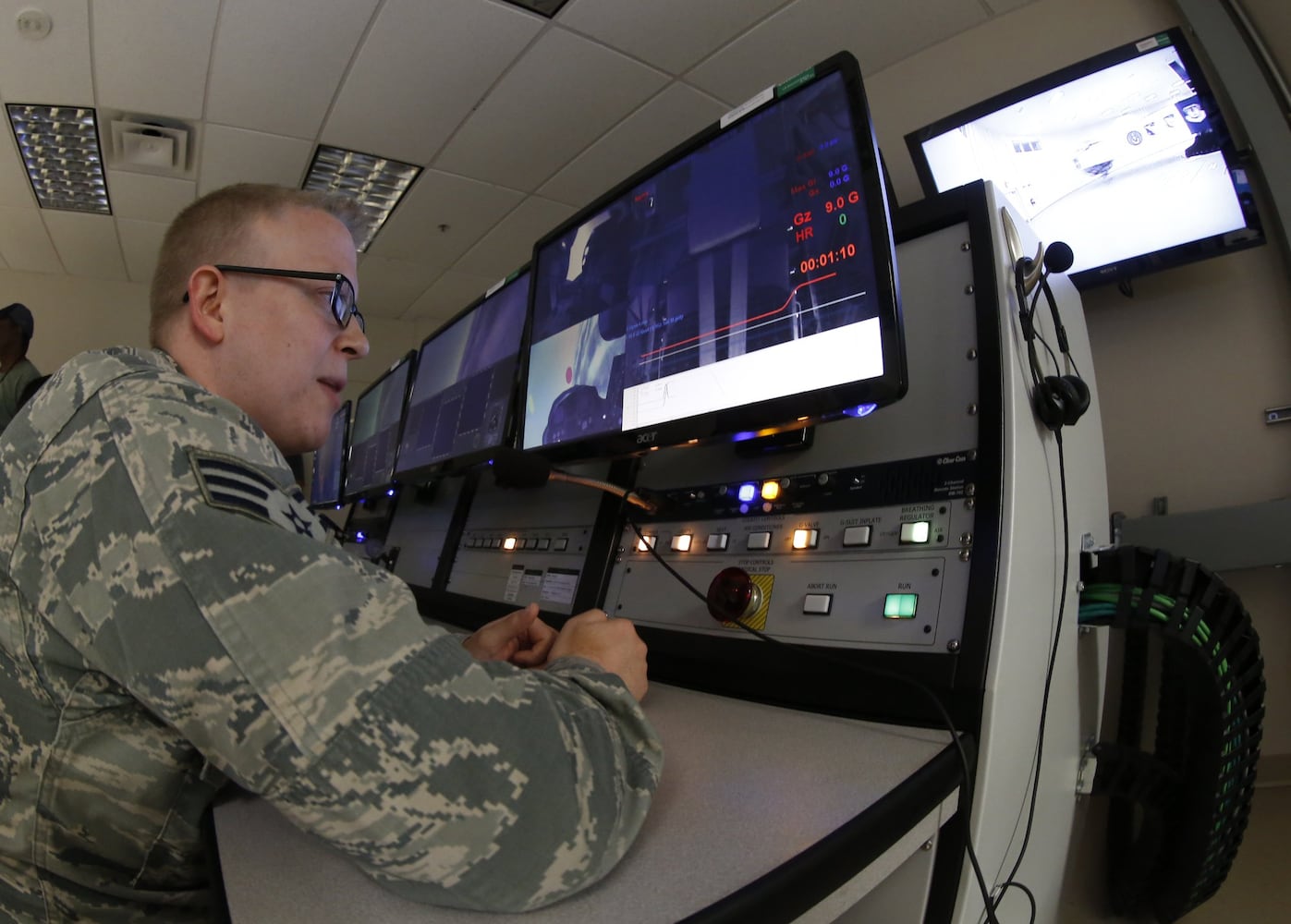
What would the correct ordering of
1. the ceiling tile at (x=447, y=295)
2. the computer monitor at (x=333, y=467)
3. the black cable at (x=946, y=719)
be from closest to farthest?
the black cable at (x=946, y=719), the computer monitor at (x=333, y=467), the ceiling tile at (x=447, y=295)

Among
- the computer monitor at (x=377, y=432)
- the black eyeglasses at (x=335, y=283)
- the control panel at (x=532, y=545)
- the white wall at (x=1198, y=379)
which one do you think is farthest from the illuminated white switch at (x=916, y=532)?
the computer monitor at (x=377, y=432)

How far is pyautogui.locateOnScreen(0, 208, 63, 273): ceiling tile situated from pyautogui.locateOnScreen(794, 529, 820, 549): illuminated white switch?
16.9ft

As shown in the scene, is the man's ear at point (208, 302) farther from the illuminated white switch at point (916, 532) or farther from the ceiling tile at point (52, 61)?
the ceiling tile at point (52, 61)

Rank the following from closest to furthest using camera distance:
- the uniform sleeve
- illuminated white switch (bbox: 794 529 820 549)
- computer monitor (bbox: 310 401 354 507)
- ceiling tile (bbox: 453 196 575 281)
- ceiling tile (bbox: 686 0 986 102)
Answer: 1. the uniform sleeve
2. illuminated white switch (bbox: 794 529 820 549)
3. ceiling tile (bbox: 686 0 986 102)
4. computer monitor (bbox: 310 401 354 507)
5. ceiling tile (bbox: 453 196 575 281)

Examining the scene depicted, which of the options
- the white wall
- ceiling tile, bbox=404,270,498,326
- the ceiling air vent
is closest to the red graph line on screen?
the white wall

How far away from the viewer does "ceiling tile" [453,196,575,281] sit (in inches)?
145

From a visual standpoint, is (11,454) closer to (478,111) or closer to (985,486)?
(985,486)

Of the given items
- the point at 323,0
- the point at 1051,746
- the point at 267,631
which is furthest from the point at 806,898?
the point at 323,0

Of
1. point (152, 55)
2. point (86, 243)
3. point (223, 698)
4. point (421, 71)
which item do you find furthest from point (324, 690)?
point (86, 243)

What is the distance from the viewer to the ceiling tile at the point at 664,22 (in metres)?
2.26

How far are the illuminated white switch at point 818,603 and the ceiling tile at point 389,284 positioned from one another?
4347 mm

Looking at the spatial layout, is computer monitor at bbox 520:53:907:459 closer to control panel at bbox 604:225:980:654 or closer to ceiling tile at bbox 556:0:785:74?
control panel at bbox 604:225:980:654

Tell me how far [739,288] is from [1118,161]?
140 centimetres

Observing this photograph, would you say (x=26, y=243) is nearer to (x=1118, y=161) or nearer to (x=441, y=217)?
(x=441, y=217)
